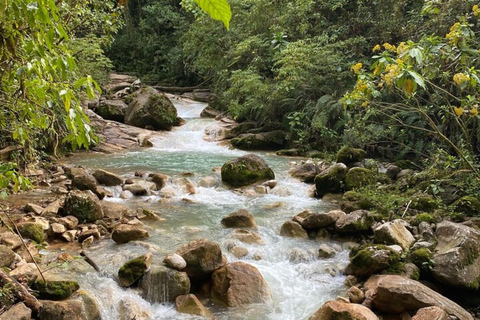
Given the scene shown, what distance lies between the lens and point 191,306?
4484mm

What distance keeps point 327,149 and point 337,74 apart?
2.34m

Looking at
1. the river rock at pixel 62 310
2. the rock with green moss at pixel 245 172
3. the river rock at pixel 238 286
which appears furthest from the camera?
the rock with green moss at pixel 245 172

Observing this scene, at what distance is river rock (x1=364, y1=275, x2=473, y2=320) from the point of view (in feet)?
13.5

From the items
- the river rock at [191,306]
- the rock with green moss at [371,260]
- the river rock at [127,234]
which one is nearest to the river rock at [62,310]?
the river rock at [191,306]

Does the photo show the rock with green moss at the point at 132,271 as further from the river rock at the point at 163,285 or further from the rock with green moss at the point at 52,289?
the rock with green moss at the point at 52,289

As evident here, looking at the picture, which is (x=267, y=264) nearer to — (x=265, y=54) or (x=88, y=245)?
(x=88, y=245)

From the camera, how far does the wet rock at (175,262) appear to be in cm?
485

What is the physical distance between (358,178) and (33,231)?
20.2 feet

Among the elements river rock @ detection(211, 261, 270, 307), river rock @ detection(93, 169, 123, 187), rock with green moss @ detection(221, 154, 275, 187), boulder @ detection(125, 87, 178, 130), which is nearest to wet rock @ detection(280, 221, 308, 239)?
river rock @ detection(211, 261, 270, 307)

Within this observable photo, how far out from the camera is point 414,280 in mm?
4543

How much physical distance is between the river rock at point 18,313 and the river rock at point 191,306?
155 centimetres

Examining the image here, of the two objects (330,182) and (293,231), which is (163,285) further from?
(330,182)

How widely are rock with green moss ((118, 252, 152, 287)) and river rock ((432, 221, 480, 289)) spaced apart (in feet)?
11.7

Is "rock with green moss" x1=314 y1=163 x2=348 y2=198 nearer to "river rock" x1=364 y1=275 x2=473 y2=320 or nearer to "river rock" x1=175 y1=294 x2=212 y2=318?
"river rock" x1=364 y1=275 x2=473 y2=320
